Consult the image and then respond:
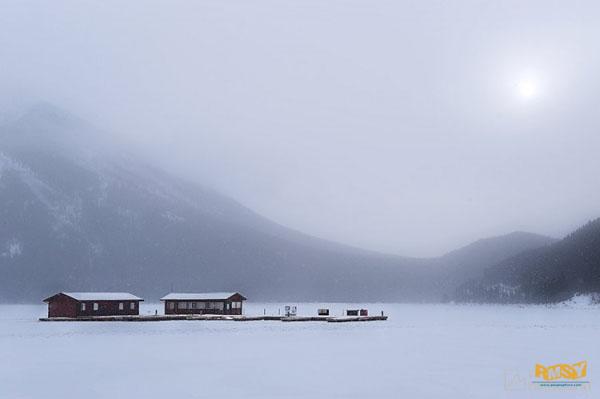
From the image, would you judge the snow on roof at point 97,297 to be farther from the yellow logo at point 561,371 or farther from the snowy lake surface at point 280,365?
the yellow logo at point 561,371

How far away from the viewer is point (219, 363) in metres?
59.5

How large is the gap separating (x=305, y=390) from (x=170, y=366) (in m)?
16.7

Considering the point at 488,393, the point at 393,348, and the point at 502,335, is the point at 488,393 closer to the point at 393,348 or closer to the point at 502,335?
the point at 393,348

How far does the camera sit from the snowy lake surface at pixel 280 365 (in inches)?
1738

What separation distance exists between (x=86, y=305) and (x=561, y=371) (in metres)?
99.0

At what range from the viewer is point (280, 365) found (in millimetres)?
57969

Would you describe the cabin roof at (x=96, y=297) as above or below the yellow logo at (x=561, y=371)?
above

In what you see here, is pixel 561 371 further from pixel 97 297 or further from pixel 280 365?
pixel 97 297

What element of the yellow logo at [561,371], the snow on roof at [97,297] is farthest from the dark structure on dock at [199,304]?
the yellow logo at [561,371]

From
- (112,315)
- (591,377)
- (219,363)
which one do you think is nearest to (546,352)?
(591,377)

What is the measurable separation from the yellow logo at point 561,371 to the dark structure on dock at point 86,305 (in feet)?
298

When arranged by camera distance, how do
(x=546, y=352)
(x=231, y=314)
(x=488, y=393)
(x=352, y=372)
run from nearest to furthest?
1. (x=488, y=393)
2. (x=352, y=372)
3. (x=546, y=352)
4. (x=231, y=314)

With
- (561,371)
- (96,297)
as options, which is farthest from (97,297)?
(561,371)

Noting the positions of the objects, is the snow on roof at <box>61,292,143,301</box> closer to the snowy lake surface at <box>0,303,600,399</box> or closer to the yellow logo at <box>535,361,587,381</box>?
the snowy lake surface at <box>0,303,600,399</box>
